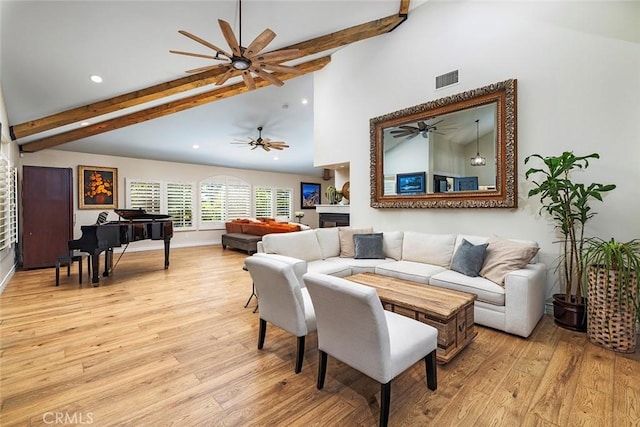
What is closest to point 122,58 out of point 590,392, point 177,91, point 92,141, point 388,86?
point 177,91

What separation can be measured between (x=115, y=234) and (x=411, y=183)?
5.02 meters

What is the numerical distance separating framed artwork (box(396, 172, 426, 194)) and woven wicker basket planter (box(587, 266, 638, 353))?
2239mm

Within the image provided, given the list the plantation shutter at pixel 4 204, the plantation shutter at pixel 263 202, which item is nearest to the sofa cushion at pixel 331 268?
the plantation shutter at pixel 4 204

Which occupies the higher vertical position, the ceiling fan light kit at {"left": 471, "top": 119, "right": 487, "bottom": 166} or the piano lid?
the ceiling fan light kit at {"left": 471, "top": 119, "right": 487, "bottom": 166}

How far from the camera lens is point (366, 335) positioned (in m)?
1.58

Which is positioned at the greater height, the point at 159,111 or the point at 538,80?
the point at 159,111

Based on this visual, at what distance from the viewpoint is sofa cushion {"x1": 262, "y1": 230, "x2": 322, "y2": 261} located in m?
3.71

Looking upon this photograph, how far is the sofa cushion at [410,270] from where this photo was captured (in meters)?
3.30

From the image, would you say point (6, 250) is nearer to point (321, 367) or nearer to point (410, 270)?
point (321, 367)

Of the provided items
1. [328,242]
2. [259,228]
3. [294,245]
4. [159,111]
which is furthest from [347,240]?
[159,111]

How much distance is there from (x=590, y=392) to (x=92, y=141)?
30.2ft

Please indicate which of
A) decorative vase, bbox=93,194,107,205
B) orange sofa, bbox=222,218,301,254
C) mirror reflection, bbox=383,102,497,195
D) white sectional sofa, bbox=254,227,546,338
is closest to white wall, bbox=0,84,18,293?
decorative vase, bbox=93,194,107,205

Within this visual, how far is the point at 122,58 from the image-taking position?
3451mm

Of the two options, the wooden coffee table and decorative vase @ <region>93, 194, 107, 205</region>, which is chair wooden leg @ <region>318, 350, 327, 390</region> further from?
decorative vase @ <region>93, 194, 107, 205</region>
